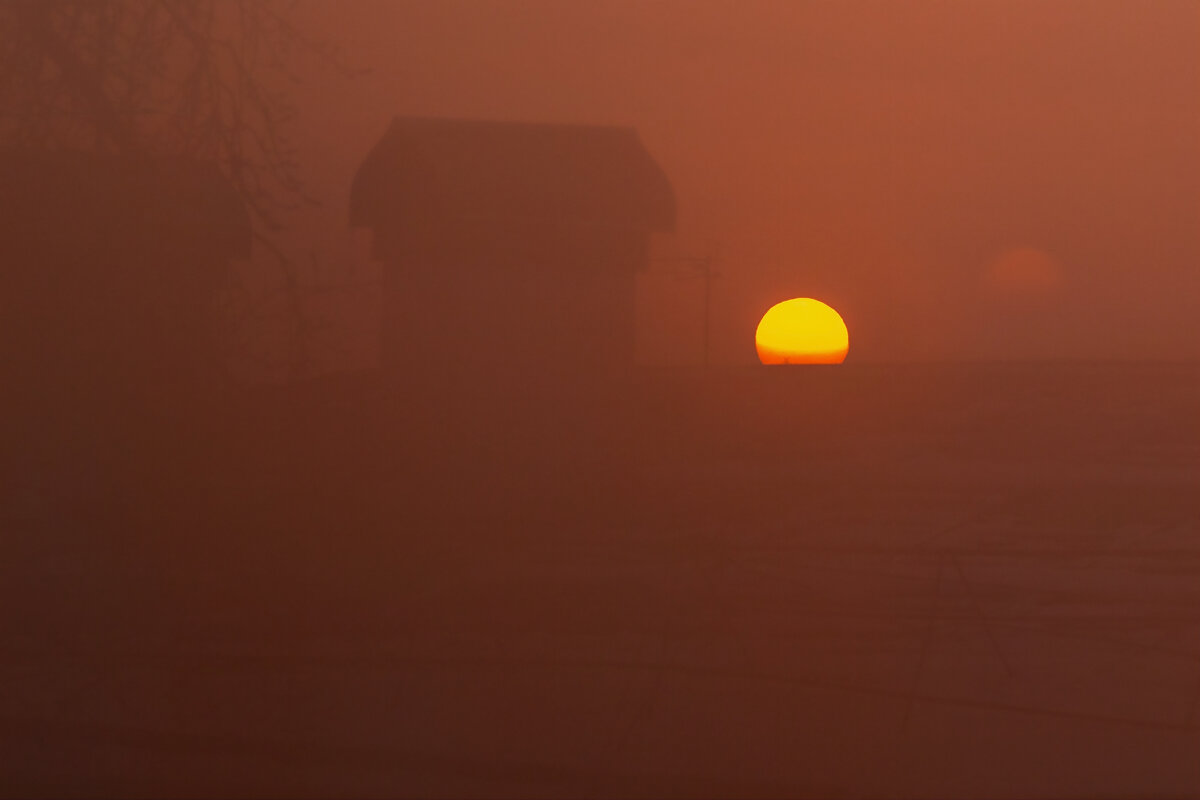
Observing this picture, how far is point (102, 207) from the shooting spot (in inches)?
64.7

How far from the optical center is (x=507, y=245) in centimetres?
165

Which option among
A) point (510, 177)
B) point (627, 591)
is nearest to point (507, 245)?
point (510, 177)

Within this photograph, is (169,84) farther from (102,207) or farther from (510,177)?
(510,177)

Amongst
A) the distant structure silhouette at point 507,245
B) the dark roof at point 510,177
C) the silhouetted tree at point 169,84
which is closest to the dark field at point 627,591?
the distant structure silhouette at point 507,245

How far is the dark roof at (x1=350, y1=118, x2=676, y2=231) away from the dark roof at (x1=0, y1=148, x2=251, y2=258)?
24 centimetres

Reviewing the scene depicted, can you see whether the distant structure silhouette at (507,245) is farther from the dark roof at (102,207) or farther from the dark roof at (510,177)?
the dark roof at (102,207)

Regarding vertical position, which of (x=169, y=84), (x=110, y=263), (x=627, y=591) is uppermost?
(x=169, y=84)

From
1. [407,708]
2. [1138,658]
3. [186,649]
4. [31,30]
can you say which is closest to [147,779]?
[186,649]

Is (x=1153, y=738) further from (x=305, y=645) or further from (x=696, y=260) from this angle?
(x=305, y=645)

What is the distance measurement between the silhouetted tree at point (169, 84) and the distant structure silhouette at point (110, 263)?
1.6 inches

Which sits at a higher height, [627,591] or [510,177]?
[510,177]

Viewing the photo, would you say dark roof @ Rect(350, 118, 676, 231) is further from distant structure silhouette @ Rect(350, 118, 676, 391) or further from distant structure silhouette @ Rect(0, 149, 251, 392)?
distant structure silhouette @ Rect(0, 149, 251, 392)

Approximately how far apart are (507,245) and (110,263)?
0.72 m

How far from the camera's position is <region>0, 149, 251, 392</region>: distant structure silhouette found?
64.1 inches
